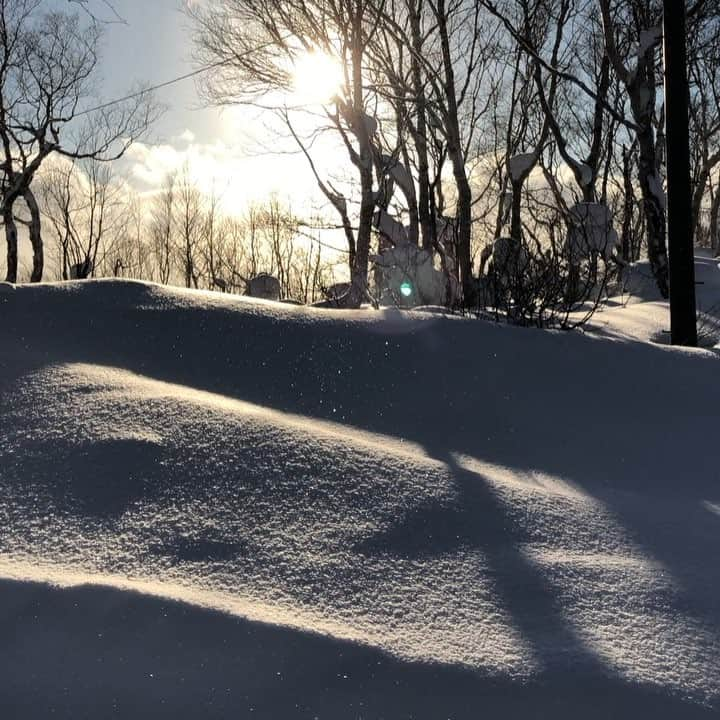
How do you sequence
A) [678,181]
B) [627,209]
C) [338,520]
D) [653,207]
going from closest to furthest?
[338,520] → [678,181] → [653,207] → [627,209]

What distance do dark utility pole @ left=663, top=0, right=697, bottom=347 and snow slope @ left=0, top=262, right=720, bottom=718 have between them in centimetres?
199

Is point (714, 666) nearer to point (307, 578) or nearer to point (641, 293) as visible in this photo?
point (307, 578)

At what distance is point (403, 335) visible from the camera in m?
3.45

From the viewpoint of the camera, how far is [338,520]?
74.0 inches

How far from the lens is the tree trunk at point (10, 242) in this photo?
15.8 meters

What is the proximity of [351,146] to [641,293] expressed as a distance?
4.68 metres

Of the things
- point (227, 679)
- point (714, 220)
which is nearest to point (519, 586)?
point (227, 679)

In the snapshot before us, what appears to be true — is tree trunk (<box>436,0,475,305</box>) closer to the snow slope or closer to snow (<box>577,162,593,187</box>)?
snow (<box>577,162,593,187</box>)

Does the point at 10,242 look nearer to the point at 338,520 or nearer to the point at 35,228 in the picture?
the point at 35,228

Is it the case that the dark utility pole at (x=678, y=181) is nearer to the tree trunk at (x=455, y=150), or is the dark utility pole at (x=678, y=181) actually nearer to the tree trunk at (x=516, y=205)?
the tree trunk at (x=455, y=150)

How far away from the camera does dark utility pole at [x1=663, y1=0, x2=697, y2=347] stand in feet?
17.3

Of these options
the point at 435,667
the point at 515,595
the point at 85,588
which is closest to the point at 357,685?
the point at 435,667

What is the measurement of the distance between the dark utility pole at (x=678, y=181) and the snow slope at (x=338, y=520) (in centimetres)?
199

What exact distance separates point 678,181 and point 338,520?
4529mm
